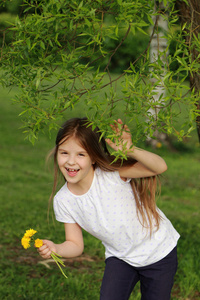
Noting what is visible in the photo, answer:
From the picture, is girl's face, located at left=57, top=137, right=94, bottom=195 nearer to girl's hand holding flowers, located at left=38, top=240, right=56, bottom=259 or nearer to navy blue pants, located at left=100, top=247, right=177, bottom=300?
girl's hand holding flowers, located at left=38, top=240, right=56, bottom=259

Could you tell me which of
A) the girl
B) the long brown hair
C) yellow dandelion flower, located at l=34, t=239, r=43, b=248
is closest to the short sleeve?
the girl

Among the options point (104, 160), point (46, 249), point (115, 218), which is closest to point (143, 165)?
point (104, 160)

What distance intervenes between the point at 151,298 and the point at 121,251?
12.9 inches

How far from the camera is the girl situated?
2.65 m

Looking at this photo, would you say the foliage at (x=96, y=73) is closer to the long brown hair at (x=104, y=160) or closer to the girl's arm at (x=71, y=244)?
the long brown hair at (x=104, y=160)

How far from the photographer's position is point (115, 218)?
2680 millimetres

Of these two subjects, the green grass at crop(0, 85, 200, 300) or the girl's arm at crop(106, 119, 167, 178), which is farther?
the green grass at crop(0, 85, 200, 300)

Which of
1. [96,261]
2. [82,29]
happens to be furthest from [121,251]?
[96,261]

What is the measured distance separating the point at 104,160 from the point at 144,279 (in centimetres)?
73

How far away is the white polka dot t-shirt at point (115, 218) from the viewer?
2686mm

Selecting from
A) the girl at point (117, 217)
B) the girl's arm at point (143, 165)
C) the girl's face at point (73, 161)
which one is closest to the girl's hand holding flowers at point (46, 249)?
the girl at point (117, 217)

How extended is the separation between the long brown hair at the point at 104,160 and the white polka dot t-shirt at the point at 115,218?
4 cm

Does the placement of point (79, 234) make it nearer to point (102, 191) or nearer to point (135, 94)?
point (102, 191)

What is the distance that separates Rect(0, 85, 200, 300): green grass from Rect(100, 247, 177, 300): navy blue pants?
0.51 metres
